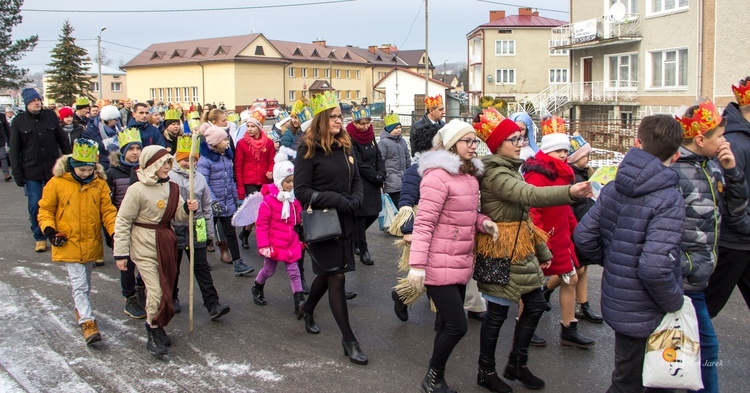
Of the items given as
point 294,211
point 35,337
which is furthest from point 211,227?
point 35,337

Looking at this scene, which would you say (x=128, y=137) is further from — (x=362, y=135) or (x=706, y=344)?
(x=706, y=344)

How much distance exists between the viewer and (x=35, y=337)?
559 cm

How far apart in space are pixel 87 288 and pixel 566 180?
424cm

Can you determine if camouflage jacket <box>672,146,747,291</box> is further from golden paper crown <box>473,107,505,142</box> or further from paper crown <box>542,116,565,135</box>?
paper crown <box>542,116,565,135</box>

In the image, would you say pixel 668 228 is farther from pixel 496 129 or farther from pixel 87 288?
pixel 87 288

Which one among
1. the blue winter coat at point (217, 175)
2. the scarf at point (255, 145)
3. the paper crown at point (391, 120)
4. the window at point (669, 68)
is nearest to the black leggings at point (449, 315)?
the blue winter coat at point (217, 175)

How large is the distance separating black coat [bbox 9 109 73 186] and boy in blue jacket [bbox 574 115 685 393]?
804 centimetres

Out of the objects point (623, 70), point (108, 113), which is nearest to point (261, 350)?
point (108, 113)

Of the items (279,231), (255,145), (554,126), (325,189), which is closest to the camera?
(325,189)

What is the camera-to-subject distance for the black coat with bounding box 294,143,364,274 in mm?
5121

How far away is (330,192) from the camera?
5.14m

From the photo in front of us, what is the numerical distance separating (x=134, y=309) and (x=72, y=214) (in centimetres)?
119

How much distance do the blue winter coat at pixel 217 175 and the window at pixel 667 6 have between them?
85.4 ft

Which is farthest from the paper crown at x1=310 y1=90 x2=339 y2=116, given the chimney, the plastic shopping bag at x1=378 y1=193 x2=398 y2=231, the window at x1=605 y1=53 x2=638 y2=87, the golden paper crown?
the chimney
